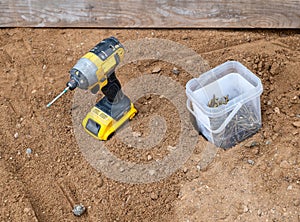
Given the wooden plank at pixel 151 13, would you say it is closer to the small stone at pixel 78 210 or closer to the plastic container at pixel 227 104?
the plastic container at pixel 227 104

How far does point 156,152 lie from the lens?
9.45ft

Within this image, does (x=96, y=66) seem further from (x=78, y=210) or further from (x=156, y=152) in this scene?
(x=78, y=210)

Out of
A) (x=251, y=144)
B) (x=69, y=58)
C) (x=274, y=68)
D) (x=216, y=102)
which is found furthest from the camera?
(x=69, y=58)

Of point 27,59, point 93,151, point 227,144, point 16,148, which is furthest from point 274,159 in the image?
point 27,59

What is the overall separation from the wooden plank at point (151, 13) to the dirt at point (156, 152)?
0.07 metres

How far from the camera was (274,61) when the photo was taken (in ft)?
10.4

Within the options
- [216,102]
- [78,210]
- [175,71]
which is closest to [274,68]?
[216,102]

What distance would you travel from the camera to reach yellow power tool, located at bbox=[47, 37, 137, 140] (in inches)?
103

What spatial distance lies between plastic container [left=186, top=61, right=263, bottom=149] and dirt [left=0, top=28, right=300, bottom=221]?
0.07 metres

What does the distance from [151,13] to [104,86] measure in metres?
0.81

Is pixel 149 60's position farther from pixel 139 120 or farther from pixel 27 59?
pixel 27 59

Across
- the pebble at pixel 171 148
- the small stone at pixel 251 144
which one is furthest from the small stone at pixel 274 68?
the pebble at pixel 171 148

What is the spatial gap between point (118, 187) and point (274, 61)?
4.04 feet

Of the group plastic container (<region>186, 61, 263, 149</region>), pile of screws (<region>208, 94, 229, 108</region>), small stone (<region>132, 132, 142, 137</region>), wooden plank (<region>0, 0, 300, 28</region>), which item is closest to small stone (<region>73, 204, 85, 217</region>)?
small stone (<region>132, 132, 142, 137</region>)
